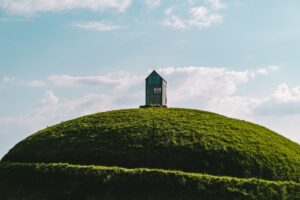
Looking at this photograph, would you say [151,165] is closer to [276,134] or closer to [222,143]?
[222,143]

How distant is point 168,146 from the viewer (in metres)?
18.8

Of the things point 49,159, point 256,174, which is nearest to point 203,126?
point 256,174

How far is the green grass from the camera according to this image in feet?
60.1

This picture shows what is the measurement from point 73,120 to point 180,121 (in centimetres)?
574

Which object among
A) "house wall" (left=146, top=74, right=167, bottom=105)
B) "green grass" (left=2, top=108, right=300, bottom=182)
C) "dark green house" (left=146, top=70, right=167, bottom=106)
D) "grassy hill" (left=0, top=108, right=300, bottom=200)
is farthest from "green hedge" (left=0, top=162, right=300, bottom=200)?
"dark green house" (left=146, top=70, right=167, bottom=106)

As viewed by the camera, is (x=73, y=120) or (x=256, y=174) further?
(x=73, y=120)

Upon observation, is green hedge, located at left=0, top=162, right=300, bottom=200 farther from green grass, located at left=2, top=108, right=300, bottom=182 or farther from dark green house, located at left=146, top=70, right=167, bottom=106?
dark green house, located at left=146, top=70, right=167, bottom=106

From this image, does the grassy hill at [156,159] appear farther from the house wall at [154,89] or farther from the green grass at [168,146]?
the house wall at [154,89]

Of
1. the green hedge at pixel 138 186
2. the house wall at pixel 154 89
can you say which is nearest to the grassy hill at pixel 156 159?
the green hedge at pixel 138 186

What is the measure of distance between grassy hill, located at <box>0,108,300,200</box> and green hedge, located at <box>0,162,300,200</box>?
34 millimetres

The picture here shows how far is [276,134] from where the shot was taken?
24.3 m

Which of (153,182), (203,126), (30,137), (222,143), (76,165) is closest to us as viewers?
(153,182)

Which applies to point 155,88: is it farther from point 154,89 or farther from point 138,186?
point 138,186

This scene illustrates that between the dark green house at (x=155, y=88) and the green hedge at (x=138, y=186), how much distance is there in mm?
16506
